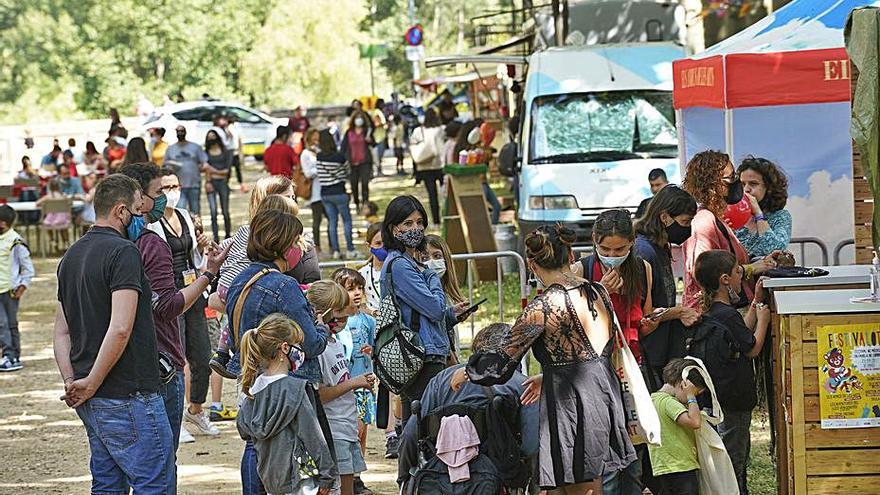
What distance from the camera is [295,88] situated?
61.6 m

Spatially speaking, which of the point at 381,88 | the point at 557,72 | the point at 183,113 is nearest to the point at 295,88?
the point at 381,88

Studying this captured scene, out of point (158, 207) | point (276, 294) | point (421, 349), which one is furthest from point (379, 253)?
point (276, 294)

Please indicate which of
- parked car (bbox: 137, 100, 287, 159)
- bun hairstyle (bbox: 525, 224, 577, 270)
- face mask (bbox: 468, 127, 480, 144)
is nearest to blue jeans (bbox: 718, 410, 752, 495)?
bun hairstyle (bbox: 525, 224, 577, 270)

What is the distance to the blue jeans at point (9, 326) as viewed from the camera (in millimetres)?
13922

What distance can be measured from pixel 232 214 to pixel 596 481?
82.2ft

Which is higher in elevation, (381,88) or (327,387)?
(381,88)

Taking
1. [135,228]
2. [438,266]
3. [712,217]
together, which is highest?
[135,228]

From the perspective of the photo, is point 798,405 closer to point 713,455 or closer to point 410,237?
point 713,455

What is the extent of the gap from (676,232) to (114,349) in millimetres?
3147

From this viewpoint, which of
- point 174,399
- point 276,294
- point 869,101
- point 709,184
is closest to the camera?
point 869,101

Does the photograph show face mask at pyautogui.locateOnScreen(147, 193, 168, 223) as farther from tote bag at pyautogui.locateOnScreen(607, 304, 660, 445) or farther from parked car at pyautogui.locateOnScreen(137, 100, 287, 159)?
parked car at pyautogui.locateOnScreen(137, 100, 287, 159)

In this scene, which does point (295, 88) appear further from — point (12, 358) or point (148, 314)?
point (148, 314)

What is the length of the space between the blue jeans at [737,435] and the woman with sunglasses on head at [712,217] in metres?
0.67

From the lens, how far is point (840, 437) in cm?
653
